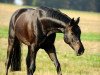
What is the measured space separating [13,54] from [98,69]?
11.0 feet

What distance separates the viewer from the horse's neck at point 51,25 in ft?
30.3

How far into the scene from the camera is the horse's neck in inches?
364

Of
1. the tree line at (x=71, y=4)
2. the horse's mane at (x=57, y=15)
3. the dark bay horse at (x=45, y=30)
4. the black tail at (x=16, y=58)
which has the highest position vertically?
the horse's mane at (x=57, y=15)

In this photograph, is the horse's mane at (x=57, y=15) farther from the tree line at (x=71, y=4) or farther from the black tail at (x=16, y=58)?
the tree line at (x=71, y=4)

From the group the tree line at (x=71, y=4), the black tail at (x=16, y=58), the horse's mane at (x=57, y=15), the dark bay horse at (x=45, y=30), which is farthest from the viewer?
the tree line at (x=71, y=4)

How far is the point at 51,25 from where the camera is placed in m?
9.41

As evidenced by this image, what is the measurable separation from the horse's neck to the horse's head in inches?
12.6

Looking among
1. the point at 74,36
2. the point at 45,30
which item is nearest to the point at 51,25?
the point at 45,30

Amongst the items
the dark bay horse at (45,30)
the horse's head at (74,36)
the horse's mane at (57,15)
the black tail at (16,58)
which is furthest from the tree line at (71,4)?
the horse's head at (74,36)

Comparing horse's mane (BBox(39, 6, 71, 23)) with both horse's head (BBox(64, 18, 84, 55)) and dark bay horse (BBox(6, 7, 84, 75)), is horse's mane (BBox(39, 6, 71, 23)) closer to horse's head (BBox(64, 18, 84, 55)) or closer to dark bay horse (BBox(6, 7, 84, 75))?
dark bay horse (BBox(6, 7, 84, 75))

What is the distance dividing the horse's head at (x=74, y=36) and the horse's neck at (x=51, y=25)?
0.32m

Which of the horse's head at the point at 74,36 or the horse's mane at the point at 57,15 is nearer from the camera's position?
the horse's head at the point at 74,36

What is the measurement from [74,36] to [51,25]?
87 centimetres

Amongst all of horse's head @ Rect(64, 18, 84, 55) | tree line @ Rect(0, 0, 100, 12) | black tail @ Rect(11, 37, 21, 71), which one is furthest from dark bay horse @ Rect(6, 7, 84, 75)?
tree line @ Rect(0, 0, 100, 12)
